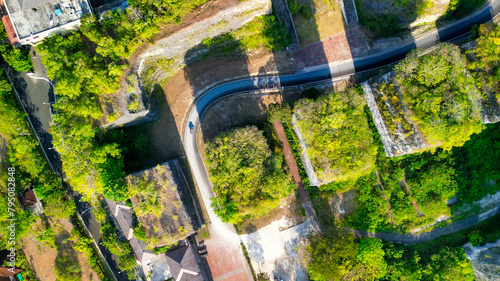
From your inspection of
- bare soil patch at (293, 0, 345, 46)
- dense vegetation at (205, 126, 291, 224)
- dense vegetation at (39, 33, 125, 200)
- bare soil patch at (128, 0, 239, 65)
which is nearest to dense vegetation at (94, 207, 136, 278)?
dense vegetation at (39, 33, 125, 200)

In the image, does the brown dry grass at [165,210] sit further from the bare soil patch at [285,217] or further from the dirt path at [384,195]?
the dirt path at [384,195]

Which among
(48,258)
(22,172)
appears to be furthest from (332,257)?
(22,172)

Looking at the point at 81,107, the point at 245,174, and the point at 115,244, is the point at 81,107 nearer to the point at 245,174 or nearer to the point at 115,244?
the point at 115,244

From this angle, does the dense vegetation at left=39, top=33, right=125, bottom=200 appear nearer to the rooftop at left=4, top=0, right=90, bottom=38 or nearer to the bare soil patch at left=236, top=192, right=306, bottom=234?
the rooftop at left=4, top=0, right=90, bottom=38

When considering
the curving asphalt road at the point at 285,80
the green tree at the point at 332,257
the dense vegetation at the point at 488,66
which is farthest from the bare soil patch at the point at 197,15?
the green tree at the point at 332,257

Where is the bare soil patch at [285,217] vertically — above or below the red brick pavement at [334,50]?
below
